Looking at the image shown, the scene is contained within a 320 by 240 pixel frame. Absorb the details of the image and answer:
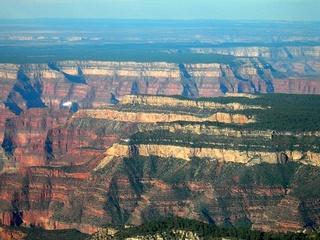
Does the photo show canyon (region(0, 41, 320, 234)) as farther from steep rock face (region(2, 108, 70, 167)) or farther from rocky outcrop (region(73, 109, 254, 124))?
steep rock face (region(2, 108, 70, 167))

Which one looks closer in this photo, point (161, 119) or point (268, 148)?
point (268, 148)

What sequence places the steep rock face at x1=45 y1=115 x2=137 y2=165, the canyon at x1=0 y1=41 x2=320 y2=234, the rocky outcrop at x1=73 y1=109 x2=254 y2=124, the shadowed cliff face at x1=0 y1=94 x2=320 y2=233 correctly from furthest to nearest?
the steep rock face at x1=45 y1=115 x2=137 y2=165 → the rocky outcrop at x1=73 y1=109 x2=254 y2=124 → the canyon at x1=0 y1=41 x2=320 y2=234 → the shadowed cliff face at x1=0 y1=94 x2=320 y2=233

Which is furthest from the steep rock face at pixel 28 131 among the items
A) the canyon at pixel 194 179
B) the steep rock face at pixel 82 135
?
the canyon at pixel 194 179

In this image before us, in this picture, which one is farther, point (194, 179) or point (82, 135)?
point (82, 135)

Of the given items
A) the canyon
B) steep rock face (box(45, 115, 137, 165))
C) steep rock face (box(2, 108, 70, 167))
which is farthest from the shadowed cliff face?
steep rock face (box(2, 108, 70, 167))

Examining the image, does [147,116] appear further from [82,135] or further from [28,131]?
[28,131]

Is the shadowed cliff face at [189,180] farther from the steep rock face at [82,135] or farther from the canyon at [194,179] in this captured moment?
the steep rock face at [82,135]

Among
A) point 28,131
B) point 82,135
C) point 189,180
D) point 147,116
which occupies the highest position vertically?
point 147,116

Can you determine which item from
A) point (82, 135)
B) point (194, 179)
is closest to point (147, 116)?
point (82, 135)

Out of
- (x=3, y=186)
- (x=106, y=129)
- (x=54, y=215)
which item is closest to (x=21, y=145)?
(x=106, y=129)

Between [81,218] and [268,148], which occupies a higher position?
[268,148]

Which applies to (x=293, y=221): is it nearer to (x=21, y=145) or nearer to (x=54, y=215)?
(x=54, y=215)
